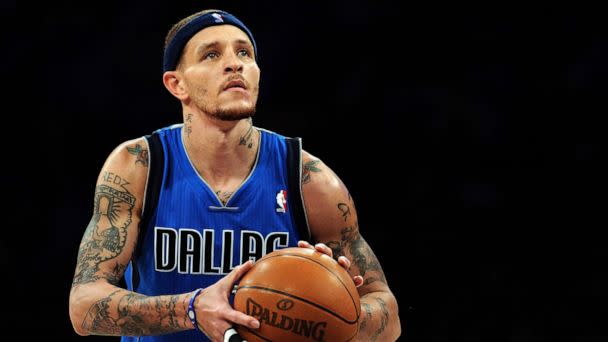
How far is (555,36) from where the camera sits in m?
4.70

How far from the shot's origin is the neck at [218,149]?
2.79 m

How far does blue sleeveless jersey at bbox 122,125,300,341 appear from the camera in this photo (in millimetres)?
2752

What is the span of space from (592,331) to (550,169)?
0.91 meters

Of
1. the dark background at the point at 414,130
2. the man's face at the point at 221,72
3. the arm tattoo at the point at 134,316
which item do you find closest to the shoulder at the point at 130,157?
the man's face at the point at 221,72

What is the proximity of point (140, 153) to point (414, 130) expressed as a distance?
2099 millimetres

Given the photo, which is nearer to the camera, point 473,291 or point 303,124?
point 473,291

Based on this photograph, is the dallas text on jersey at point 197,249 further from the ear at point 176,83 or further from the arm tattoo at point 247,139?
the ear at point 176,83

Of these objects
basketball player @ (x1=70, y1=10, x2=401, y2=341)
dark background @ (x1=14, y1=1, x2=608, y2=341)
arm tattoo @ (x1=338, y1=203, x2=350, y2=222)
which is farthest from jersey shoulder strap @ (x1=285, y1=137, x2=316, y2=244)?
dark background @ (x1=14, y1=1, x2=608, y2=341)

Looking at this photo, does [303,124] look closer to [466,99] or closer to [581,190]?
[466,99]

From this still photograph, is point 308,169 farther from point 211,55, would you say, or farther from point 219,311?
point 219,311

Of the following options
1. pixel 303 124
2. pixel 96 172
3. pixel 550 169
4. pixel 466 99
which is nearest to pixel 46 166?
pixel 96 172

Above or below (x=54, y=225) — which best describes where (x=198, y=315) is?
above

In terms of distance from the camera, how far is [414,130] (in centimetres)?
450

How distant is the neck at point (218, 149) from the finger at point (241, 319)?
0.80 metres
